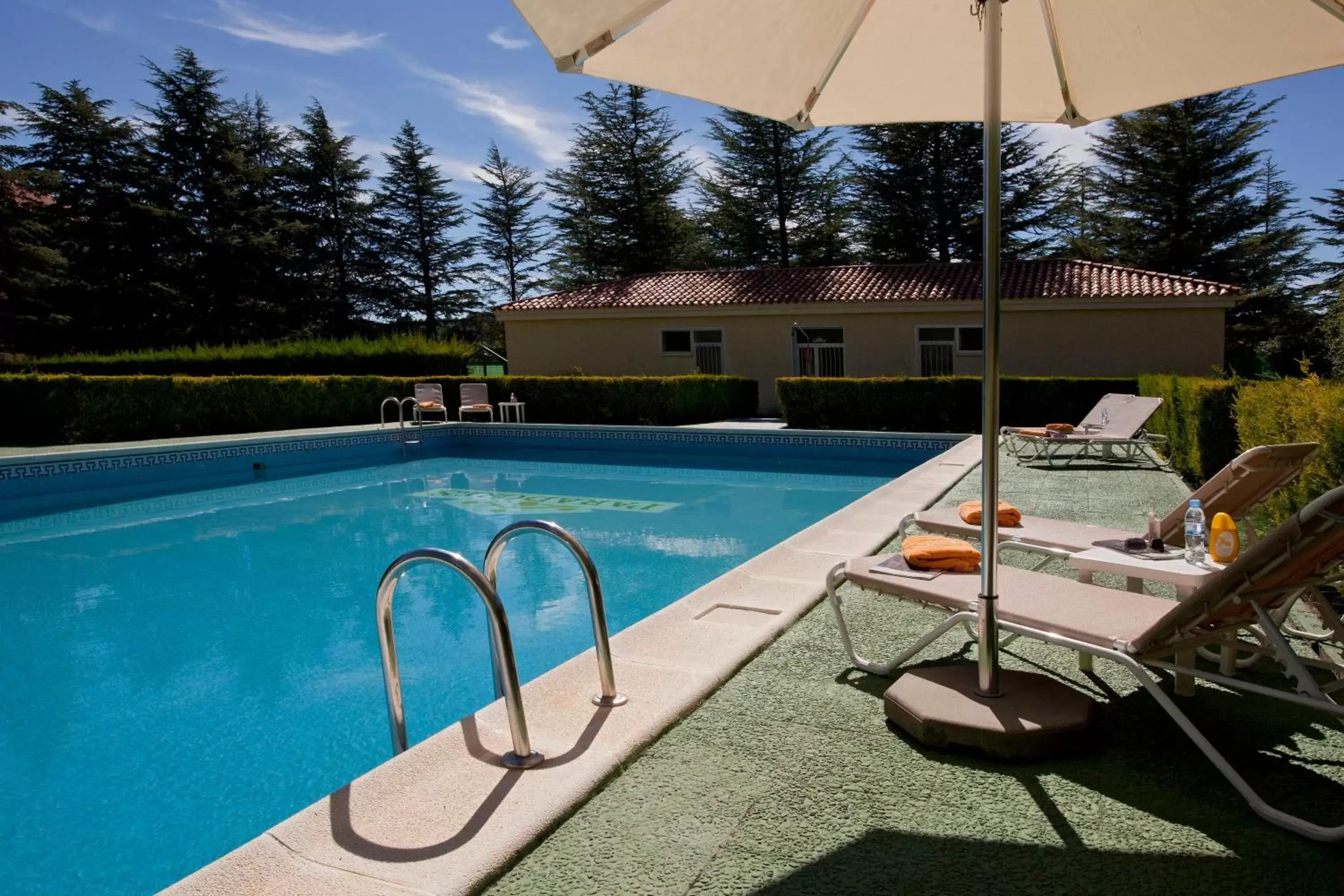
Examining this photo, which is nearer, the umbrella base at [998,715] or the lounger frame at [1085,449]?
the umbrella base at [998,715]

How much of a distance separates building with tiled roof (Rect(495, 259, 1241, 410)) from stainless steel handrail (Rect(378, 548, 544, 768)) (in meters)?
17.8

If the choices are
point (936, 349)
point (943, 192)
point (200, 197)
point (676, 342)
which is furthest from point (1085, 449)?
point (200, 197)

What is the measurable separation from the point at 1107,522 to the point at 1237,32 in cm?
442

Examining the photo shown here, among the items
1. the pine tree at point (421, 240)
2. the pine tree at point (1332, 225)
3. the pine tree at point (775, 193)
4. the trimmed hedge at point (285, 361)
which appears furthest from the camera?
the pine tree at point (421, 240)

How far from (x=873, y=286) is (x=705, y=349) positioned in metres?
4.59

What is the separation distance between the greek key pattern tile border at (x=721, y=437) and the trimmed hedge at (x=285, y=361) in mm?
5189

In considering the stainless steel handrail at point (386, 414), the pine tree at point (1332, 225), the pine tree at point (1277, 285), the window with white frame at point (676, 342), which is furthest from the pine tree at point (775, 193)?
the stainless steel handrail at point (386, 414)

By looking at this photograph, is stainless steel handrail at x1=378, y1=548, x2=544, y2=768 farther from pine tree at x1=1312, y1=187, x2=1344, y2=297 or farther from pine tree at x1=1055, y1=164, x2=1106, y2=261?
pine tree at x1=1312, y1=187, x2=1344, y2=297

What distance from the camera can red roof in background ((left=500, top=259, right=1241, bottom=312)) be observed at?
18.6m

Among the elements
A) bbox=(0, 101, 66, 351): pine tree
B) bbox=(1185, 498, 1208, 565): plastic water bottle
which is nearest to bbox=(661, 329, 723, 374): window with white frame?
bbox=(1185, 498, 1208, 565): plastic water bottle

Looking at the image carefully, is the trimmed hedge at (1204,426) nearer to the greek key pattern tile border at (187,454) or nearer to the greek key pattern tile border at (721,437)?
the greek key pattern tile border at (721,437)

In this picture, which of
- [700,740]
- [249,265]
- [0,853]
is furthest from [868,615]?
[249,265]

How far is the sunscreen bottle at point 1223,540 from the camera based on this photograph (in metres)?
3.18

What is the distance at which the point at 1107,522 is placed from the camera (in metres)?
6.45
